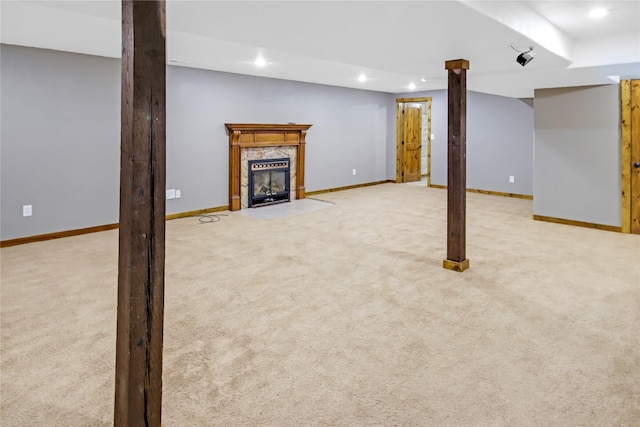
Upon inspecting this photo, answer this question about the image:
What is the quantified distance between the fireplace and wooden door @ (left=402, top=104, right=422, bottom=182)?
363 cm

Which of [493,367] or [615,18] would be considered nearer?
[493,367]

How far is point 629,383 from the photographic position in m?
2.17

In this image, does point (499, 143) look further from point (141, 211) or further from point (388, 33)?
point (141, 211)

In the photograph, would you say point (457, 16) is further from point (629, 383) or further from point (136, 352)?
point (136, 352)

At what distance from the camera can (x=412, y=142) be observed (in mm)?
10531

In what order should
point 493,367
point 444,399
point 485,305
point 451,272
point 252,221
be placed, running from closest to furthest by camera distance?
point 444,399 → point 493,367 → point 485,305 → point 451,272 → point 252,221

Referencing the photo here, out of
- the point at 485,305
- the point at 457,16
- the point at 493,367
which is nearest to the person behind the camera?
the point at 493,367

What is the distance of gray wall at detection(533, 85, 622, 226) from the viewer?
5375mm

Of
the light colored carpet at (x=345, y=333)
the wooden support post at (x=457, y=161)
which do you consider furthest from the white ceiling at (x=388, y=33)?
the light colored carpet at (x=345, y=333)

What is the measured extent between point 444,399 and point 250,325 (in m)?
1.30

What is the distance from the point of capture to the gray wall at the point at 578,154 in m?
5.38

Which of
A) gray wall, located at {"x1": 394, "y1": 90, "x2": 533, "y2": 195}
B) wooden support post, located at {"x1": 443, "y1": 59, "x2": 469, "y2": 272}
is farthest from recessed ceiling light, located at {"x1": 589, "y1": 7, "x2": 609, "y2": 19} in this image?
gray wall, located at {"x1": 394, "y1": 90, "x2": 533, "y2": 195}

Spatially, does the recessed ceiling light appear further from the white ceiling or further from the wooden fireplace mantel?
the wooden fireplace mantel

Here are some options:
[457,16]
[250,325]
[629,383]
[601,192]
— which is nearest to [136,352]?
[250,325]
